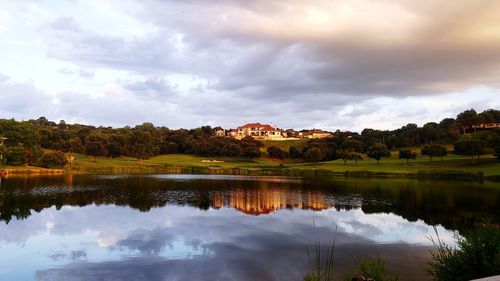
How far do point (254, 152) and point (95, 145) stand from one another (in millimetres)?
60678

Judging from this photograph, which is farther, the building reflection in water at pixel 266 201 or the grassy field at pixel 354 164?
the grassy field at pixel 354 164

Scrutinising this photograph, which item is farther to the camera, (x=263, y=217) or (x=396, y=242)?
(x=263, y=217)

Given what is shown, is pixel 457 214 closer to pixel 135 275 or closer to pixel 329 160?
pixel 135 275

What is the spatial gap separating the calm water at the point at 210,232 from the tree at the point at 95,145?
92006 mm

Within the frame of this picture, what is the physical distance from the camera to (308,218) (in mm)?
41000

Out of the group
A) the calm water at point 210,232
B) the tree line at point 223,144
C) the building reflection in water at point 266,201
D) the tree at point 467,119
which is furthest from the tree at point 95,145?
the tree at point 467,119

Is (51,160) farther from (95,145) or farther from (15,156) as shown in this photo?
(95,145)

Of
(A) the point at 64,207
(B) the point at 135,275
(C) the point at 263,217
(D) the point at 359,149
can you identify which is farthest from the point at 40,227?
(D) the point at 359,149

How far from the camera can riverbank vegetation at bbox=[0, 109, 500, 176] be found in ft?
375

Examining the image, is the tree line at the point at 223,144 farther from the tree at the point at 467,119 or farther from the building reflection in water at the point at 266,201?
the building reflection in water at the point at 266,201

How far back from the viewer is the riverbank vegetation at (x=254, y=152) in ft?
375

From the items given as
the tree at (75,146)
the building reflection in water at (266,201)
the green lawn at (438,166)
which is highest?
the tree at (75,146)

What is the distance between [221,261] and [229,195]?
122 ft

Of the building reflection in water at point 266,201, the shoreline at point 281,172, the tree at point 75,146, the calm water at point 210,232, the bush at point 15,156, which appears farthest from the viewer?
the tree at point 75,146
